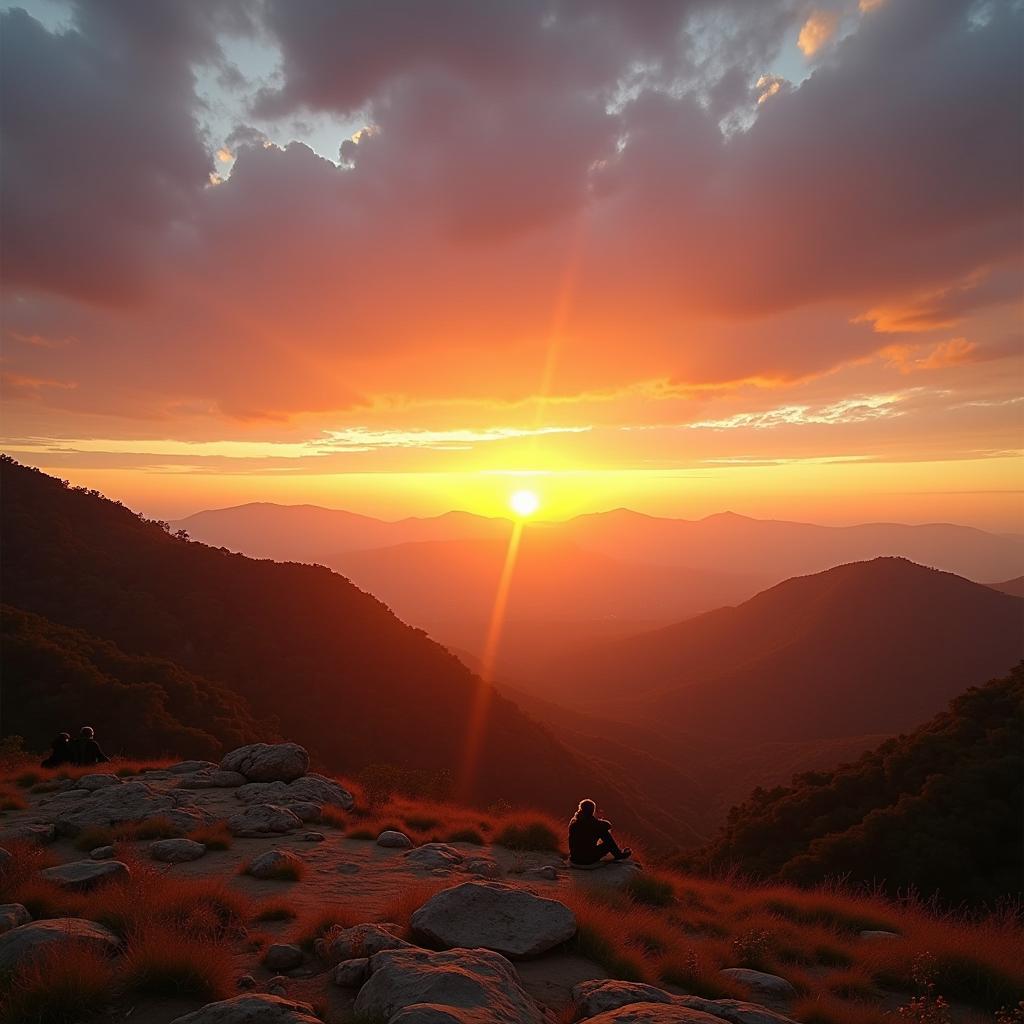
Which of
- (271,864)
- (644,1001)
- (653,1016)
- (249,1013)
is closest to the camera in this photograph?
(249,1013)

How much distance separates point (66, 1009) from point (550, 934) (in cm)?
524

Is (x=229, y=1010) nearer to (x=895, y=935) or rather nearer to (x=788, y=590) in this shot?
(x=895, y=935)

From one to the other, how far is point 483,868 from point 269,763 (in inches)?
334

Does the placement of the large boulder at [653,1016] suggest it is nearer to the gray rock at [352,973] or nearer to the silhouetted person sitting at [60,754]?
the gray rock at [352,973]

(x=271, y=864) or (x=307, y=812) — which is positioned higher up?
(x=271, y=864)

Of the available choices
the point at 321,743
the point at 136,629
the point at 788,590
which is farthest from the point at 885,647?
the point at 136,629

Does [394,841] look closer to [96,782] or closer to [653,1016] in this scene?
[96,782]

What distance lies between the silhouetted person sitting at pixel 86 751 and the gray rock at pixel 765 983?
803 inches

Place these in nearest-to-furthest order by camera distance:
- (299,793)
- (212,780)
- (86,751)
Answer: (299,793) < (212,780) < (86,751)

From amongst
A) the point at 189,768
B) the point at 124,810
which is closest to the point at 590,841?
the point at 124,810

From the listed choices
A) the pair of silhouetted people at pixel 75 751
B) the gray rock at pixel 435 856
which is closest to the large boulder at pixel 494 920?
the gray rock at pixel 435 856

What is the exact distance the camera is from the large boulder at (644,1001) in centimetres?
646

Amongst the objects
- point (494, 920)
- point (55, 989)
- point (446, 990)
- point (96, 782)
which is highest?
point (446, 990)

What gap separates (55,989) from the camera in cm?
547
